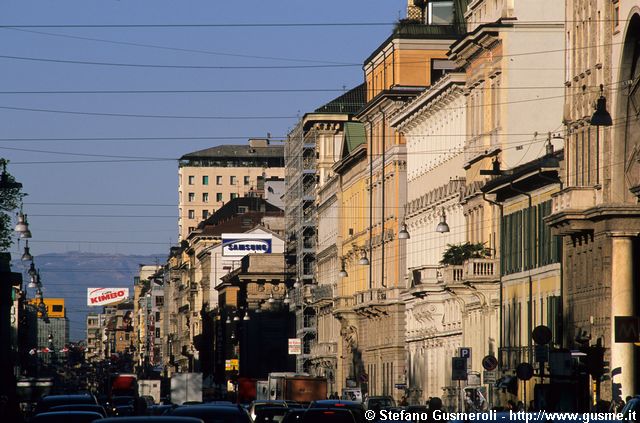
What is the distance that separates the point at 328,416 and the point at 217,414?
14.7ft

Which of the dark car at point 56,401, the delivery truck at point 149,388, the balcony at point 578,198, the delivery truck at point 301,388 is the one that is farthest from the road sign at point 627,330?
the delivery truck at point 149,388

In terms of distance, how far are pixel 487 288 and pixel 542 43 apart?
10.4 meters

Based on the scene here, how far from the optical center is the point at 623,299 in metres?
62.9

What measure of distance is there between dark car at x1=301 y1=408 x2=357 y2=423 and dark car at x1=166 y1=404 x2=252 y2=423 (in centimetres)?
369

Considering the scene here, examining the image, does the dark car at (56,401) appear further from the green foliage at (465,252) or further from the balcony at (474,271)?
the green foliage at (465,252)

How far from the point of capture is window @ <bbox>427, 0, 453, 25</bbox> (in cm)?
11388

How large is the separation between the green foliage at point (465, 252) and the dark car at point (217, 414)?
52.6 meters

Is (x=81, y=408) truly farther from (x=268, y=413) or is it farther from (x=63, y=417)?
(x=268, y=413)

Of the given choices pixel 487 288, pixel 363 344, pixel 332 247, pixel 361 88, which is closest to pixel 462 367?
pixel 487 288

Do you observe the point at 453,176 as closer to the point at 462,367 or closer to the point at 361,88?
the point at 462,367

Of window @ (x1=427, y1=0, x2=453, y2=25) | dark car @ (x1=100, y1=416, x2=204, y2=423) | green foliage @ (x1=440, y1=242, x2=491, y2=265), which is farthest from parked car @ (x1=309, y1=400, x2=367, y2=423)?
window @ (x1=427, y1=0, x2=453, y2=25)

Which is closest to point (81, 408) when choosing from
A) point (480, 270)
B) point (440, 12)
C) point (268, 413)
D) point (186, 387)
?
point (268, 413)

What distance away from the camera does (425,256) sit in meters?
101

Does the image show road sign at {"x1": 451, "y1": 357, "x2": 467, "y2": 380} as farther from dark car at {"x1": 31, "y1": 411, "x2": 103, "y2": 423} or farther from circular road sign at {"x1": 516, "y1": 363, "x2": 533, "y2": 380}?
dark car at {"x1": 31, "y1": 411, "x2": 103, "y2": 423}
